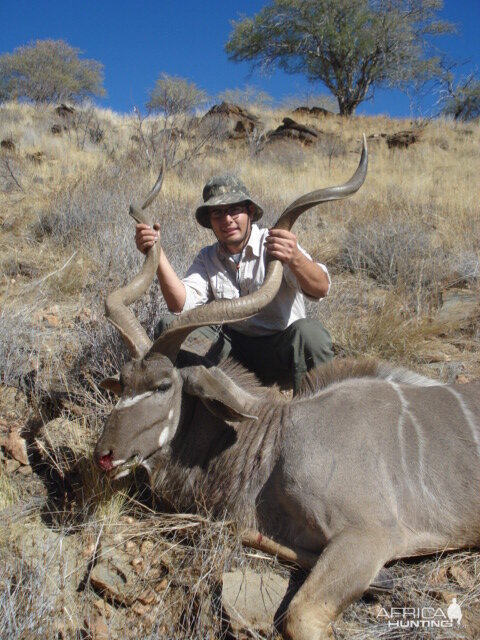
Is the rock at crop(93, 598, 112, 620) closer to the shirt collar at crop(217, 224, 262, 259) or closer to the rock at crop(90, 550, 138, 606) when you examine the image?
the rock at crop(90, 550, 138, 606)

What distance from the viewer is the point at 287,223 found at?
2.98 metres

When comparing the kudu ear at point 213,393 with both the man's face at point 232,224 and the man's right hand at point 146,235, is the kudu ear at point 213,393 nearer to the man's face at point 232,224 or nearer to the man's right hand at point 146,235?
the man's right hand at point 146,235

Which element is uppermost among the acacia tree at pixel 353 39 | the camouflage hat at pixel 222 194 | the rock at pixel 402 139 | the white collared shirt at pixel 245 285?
the acacia tree at pixel 353 39

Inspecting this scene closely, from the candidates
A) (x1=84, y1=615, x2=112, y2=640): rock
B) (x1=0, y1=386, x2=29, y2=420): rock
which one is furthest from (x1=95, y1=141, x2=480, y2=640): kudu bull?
(x1=0, y1=386, x2=29, y2=420): rock

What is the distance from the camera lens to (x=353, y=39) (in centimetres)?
2086

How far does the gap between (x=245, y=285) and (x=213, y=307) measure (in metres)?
1.19

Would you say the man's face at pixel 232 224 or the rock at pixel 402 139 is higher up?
the rock at pixel 402 139

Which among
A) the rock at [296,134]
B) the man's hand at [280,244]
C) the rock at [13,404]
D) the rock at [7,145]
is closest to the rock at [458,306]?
the man's hand at [280,244]

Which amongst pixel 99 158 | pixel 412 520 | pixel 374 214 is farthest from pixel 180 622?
pixel 99 158

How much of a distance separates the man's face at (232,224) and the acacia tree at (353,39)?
1919 centimetres

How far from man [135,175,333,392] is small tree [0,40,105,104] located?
20505mm

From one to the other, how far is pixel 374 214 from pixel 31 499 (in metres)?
6.39

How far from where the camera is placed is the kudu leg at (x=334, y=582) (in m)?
2.25

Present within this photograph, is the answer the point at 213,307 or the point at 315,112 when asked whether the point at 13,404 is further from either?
the point at 315,112
